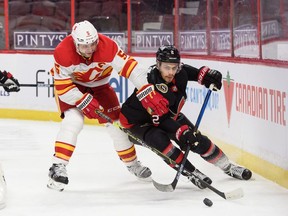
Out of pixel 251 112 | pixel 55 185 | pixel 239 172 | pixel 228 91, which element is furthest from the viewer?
pixel 228 91

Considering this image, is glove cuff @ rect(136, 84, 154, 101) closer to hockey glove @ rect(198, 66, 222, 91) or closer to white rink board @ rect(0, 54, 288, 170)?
hockey glove @ rect(198, 66, 222, 91)

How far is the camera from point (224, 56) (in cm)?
684

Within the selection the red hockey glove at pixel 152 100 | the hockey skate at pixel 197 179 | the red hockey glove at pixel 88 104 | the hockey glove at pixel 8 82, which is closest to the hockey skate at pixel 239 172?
the hockey skate at pixel 197 179

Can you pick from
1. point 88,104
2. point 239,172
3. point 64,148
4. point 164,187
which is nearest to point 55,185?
point 64,148

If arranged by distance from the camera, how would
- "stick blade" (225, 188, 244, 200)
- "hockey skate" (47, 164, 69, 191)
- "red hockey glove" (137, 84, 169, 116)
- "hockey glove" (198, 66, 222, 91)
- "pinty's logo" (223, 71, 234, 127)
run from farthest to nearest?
1. "pinty's logo" (223, 71, 234, 127)
2. "hockey glove" (198, 66, 222, 91)
3. "hockey skate" (47, 164, 69, 191)
4. "red hockey glove" (137, 84, 169, 116)
5. "stick blade" (225, 188, 244, 200)

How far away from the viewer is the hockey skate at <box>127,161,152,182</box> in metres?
5.50

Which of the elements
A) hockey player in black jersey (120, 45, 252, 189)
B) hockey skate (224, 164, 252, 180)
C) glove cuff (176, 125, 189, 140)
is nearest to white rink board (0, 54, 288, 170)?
hockey skate (224, 164, 252, 180)

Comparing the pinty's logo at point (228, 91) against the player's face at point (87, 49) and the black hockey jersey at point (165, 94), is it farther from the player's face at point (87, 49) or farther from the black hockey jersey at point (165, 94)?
the player's face at point (87, 49)

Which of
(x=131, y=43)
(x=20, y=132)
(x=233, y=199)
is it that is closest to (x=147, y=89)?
(x=233, y=199)

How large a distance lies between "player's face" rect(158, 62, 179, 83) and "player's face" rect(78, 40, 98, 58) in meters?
0.40

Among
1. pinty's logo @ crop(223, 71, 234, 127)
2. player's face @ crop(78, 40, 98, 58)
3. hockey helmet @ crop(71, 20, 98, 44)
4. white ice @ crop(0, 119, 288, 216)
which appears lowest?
white ice @ crop(0, 119, 288, 216)

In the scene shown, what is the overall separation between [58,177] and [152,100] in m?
0.70

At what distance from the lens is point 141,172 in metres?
5.51

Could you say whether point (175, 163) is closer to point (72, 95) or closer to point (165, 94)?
point (165, 94)
